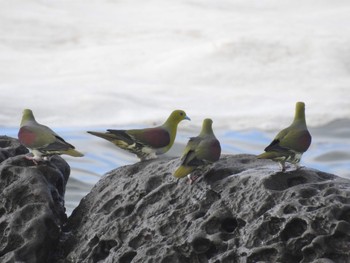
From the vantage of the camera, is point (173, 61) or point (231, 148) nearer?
point (231, 148)

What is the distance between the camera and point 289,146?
5.45 m

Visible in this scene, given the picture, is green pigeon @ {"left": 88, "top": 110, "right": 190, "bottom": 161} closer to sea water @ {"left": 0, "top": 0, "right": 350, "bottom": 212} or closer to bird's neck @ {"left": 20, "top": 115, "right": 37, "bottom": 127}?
bird's neck @ {"left": 20, "top": 115, "right": 37, "bottom": 127}

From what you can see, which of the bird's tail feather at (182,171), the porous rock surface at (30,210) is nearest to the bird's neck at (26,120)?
the porous rock surface at (30,210)

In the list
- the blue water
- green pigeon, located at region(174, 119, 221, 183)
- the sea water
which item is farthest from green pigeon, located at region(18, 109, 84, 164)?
the blue water

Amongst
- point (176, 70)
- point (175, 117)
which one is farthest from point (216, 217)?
point (176, 70)

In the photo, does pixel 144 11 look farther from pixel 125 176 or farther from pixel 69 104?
pixel 125 176

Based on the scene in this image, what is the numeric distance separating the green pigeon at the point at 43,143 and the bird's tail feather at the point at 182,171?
2.14ft

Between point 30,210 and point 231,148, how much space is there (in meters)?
5.58

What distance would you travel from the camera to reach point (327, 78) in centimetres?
1227

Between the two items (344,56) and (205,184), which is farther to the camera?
(344,56)

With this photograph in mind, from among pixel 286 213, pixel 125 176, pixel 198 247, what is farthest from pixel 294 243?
pixel 125 176

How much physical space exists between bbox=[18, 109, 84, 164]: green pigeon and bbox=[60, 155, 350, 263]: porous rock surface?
0.27 m

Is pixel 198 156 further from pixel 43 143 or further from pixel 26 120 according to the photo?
pixel 26 120

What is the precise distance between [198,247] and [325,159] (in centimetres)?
607
